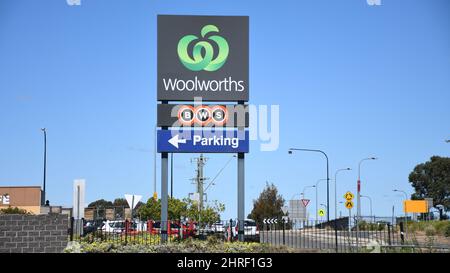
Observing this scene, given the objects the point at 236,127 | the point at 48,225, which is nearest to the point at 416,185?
the point at 236,127

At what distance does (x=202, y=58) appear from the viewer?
25.6 m

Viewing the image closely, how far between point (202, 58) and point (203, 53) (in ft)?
0.68

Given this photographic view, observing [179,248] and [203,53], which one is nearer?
[179,248]

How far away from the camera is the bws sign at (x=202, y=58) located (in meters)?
25.5

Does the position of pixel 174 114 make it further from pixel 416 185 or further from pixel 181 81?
pixel 416 185

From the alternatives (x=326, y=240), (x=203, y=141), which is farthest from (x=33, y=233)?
(x=326, y=240)

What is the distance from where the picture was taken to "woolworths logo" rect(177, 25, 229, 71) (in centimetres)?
2558

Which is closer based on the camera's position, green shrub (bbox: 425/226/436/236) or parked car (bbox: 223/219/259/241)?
parked car (bbox: 223/219/259/241)

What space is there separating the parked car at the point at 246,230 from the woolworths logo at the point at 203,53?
6494mm

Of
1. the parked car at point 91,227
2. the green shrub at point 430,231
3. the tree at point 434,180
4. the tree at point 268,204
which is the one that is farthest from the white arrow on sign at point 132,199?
the tree at point 434,180

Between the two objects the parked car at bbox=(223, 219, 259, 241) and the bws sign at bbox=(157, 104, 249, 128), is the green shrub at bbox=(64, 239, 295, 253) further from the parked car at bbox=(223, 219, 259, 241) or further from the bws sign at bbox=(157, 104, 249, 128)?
the bws sign at bbox=(157, 104, 249, 128)

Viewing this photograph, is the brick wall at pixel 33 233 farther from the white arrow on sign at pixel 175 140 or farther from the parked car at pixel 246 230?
the parked car at pixel 246 230

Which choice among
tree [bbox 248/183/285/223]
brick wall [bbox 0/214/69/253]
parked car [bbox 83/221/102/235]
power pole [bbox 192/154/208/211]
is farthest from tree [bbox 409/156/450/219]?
brick wall [bbox 0/214/69/253]

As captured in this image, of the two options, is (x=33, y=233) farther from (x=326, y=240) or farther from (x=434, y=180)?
(x=434, y=180)
